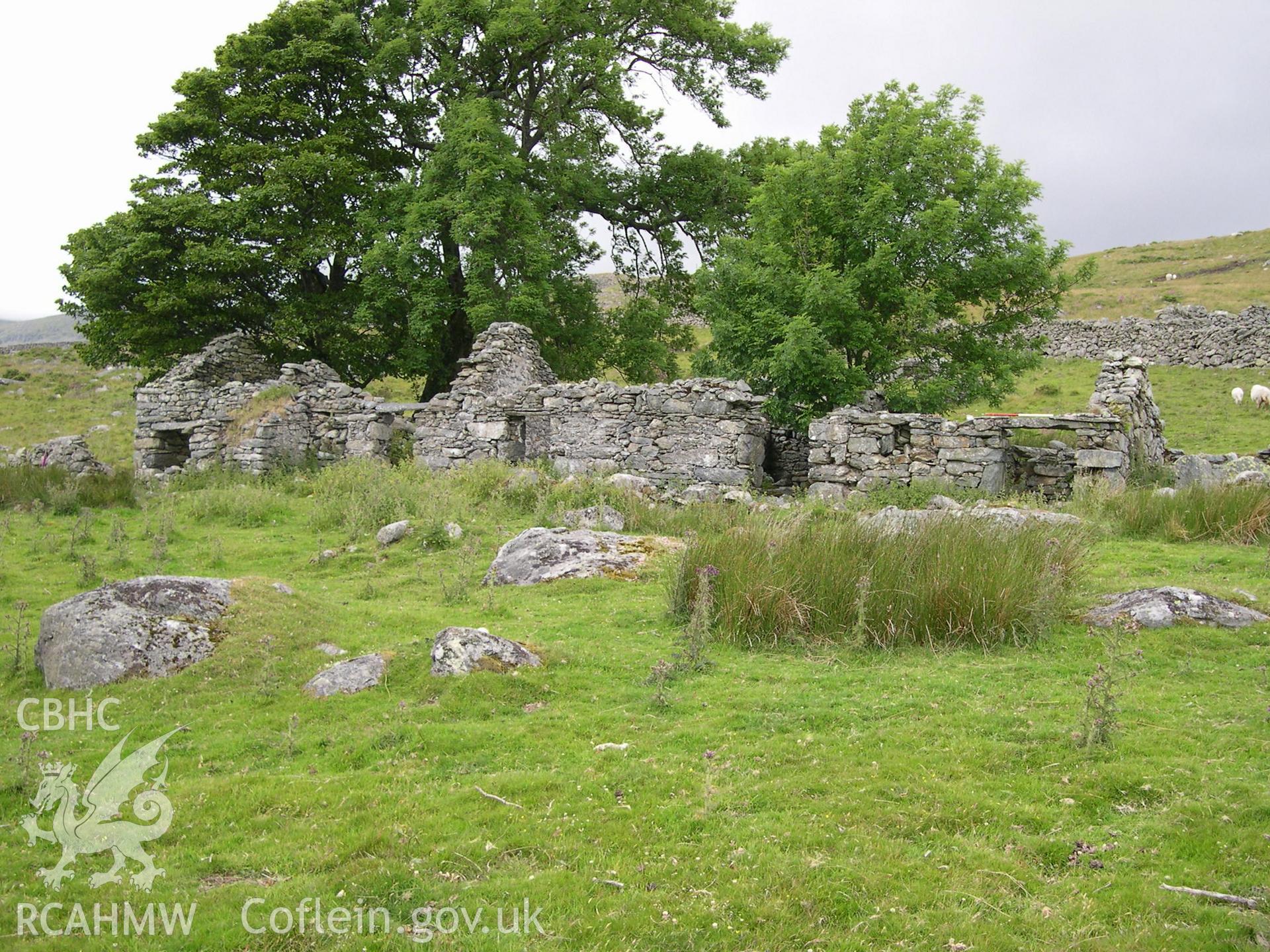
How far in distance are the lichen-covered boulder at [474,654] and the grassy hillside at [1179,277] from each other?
40.9m

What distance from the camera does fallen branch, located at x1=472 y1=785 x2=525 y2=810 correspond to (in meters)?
4.93

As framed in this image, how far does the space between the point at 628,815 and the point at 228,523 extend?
12450 mm

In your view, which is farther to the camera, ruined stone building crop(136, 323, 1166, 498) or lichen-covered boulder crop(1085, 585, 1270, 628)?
ruined stone building crop(136, 323, 1166, 498)

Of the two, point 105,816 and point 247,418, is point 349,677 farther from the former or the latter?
point 247,418

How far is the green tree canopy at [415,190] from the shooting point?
889 inches

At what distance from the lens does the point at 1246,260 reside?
5447 cm

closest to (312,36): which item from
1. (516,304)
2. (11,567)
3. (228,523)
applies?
(516,304)

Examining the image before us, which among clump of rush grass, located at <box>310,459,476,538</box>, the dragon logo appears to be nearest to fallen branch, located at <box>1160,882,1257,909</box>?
the dragon logo

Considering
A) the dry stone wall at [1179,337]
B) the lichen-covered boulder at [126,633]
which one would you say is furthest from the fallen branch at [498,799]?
the dry stone wall at [1179,337]

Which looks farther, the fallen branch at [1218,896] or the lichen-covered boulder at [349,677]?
the lichen-covered boulder at [349,677]

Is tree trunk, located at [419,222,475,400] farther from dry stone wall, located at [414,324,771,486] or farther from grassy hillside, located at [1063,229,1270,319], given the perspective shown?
grassy hillside, located at [1063,229,1270,319]

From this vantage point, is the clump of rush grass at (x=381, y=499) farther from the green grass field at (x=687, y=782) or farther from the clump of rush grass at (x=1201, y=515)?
the clump of rush grass at (x=1201, y=515)

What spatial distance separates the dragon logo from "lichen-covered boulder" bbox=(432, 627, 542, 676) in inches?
80.7
